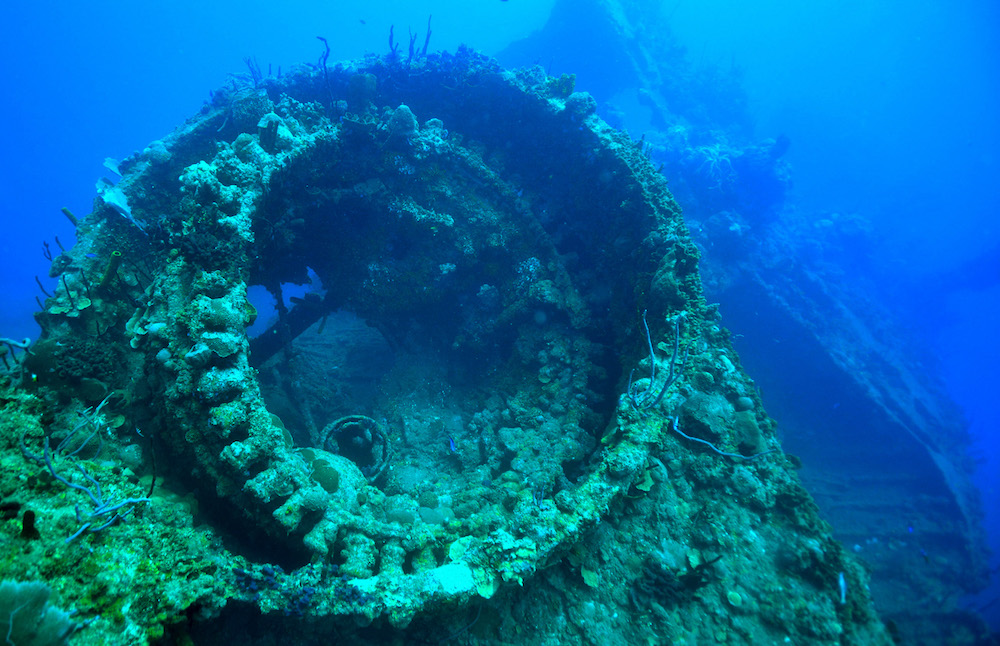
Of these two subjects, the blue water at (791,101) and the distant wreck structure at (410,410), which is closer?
the distant wreck structure at (410,410)

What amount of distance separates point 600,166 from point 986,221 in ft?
303

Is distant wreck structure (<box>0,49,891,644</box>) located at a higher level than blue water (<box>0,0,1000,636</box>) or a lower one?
lower

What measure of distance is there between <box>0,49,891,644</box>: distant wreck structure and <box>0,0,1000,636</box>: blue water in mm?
29643

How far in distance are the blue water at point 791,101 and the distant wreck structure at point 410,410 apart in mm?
29643

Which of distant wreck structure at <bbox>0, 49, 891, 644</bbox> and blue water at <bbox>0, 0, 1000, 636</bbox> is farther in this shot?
blue water at <bbox>0, 0, 1000, 636</bbox>

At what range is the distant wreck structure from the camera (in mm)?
3320

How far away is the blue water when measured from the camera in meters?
45.8

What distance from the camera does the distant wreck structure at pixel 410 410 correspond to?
131 inches

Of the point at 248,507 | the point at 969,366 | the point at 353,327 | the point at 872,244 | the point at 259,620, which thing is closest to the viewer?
the point at 259,620

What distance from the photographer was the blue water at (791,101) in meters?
45.8

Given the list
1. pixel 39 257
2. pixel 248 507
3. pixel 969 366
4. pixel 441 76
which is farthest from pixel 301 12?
pixel 969 366

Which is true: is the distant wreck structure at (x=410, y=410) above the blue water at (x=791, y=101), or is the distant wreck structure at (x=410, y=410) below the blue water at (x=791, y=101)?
below

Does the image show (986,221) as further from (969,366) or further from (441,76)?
(441,76)

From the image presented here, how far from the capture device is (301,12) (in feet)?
425
